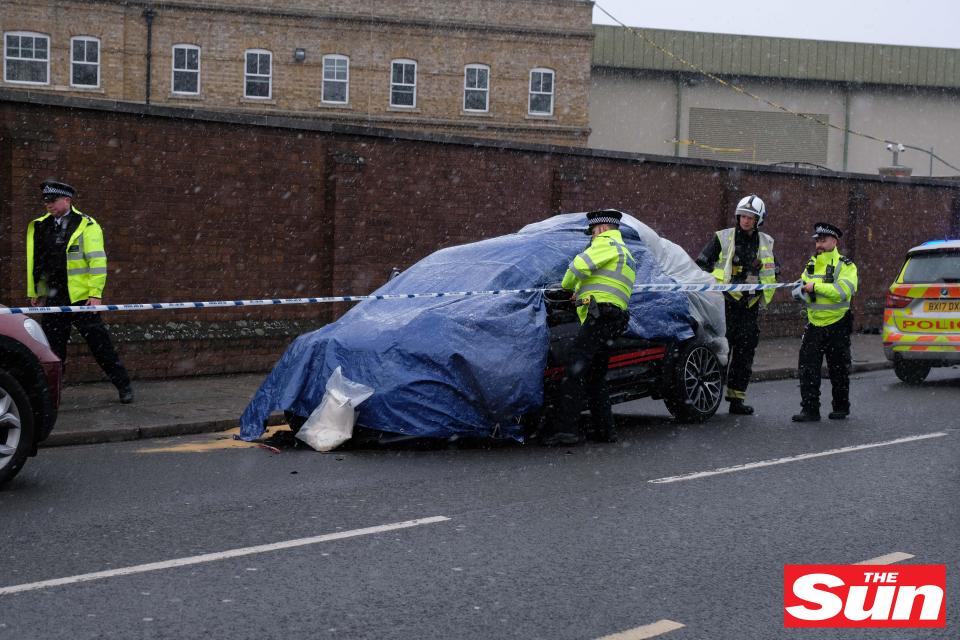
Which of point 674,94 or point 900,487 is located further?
point 674,94

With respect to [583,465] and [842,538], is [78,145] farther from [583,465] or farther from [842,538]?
[842,538]

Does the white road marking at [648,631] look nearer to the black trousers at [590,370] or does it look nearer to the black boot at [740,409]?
the black trousers at [590,370]

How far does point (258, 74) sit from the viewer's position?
38.4 meters

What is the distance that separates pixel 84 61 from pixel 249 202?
2492cm

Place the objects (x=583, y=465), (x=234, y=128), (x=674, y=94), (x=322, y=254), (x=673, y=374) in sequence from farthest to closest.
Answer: (x=674, y=94) → (x=322, y=254) → (x=234, y=128) → (x=673, y=374) → (x=583, y=465)

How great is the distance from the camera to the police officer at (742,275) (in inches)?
452

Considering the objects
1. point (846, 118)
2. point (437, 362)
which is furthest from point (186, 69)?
point (437, 362)

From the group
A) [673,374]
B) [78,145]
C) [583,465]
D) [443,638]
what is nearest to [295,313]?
[78,145]

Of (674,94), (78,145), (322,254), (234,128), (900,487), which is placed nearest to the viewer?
(900,487)

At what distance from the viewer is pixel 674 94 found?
44.4m

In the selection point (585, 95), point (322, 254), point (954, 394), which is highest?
point (585, 95)

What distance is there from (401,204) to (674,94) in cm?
3056

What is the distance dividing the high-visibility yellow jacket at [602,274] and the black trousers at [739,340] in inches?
96.6

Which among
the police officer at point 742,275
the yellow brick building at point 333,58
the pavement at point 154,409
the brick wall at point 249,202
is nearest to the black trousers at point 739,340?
the police officer at point 742,275
